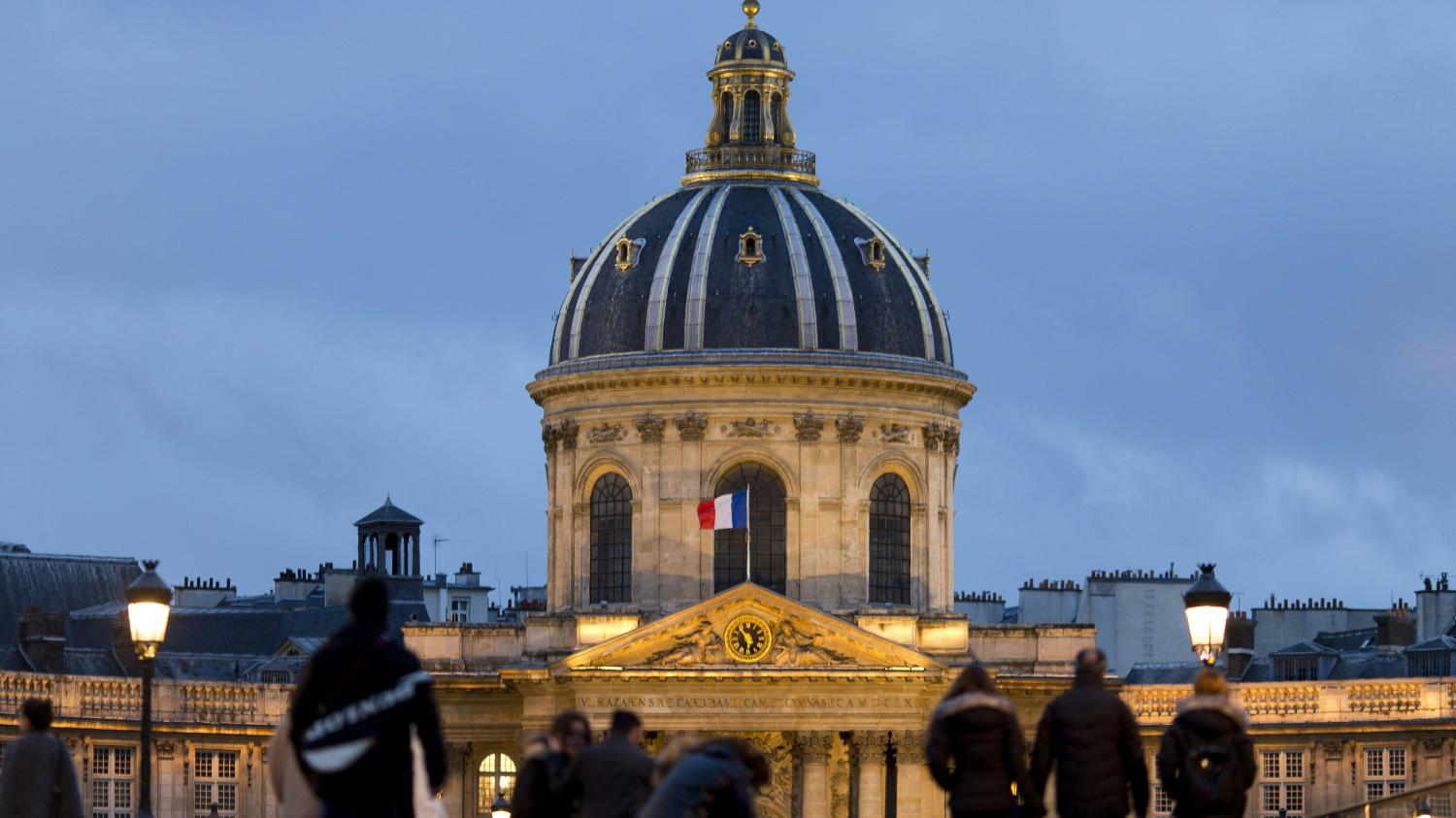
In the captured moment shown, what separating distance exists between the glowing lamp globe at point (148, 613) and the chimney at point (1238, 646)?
51857 mm

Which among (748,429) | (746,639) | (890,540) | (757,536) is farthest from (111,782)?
(890,540)

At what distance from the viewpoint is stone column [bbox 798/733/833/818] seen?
2916 inches

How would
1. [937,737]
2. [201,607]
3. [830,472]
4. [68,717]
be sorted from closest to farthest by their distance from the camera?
1. [937,737]
2. [68,717]
3. [830,472]
4. [201,607]

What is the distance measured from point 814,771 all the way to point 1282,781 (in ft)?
32.5

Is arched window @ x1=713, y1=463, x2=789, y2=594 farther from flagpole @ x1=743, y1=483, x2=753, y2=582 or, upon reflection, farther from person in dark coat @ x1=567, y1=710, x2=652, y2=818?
person in dark coat @ x1=567, y1=710, x2=652, y2=818

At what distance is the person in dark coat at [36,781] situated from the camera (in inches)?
1172

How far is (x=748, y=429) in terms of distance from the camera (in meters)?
79.2

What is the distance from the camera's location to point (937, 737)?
92.1 feet

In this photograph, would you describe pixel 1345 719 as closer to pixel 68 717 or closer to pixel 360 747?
pixel 68 717

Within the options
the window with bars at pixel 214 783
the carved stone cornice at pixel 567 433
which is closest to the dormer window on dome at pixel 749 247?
the carved stone cornice at pixel 567 433

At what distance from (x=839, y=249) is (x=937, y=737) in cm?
5291

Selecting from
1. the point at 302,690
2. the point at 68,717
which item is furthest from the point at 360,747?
the point at 68,717

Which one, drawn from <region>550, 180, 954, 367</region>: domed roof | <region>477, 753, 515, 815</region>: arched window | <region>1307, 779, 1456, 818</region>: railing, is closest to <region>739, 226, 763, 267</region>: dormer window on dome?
<region>550, 180, 954, 367</region>: domed roof

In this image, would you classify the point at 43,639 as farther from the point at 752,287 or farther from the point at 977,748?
the point at 977,748
